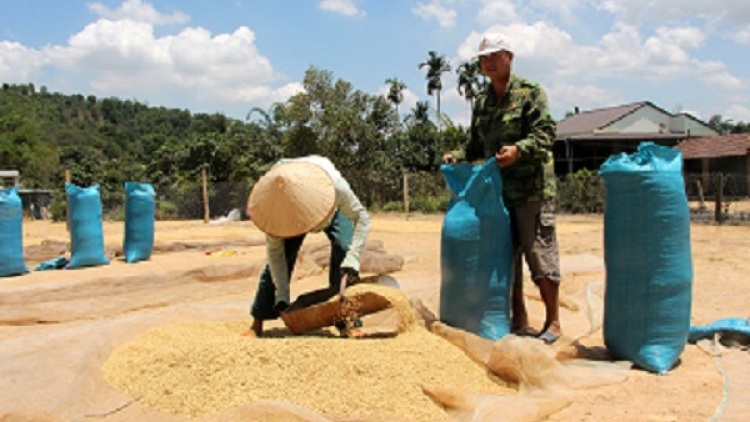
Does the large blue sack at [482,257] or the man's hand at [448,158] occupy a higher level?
the man's hand at [448,158]

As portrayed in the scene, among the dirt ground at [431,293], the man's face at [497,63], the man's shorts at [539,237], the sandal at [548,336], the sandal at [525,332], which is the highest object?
the man's face at [497,63]

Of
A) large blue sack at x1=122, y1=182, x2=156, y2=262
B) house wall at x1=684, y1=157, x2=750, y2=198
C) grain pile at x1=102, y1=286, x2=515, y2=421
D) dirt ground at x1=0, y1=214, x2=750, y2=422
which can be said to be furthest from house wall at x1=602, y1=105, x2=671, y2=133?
grain pile at x1=102, y1=286, x2=515, y2=421

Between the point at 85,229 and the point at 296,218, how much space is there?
5.06 metres

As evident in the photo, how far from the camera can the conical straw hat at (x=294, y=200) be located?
3141 millimetres

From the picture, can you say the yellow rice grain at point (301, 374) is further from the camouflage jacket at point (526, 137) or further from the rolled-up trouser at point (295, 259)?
the camouflage jacket at point (526, 137)

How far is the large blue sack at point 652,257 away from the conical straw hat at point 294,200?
54.9 inches

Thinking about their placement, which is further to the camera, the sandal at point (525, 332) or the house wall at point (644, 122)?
the house wall at point (644, 122)

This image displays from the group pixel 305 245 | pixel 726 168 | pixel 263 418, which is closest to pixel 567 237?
pixel 305 245

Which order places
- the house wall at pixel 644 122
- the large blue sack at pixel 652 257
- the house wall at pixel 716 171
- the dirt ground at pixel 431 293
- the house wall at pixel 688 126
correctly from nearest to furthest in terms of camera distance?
the dirt ground at pixel 431 293 < the large blue sack at pixel 652 257 < the house wall at pixel 716 171 < the house wall at pixel 644 122 < the house wall at pixel 688 126

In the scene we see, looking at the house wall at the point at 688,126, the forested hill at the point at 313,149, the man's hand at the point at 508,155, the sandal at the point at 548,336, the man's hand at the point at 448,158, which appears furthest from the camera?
the house wall at the point at 688,126

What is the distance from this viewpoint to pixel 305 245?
650 centimetres

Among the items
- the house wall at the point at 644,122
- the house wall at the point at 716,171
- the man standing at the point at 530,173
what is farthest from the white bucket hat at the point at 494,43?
the house wall at the point at 644,122

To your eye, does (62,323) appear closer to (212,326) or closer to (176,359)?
(212,326)

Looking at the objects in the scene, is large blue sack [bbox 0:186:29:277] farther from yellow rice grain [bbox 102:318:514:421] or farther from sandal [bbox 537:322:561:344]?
sandal [bbox 537:322:561:344]
